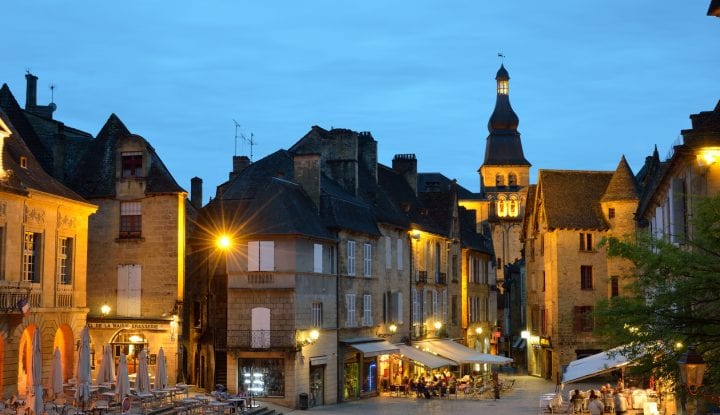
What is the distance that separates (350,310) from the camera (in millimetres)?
44688

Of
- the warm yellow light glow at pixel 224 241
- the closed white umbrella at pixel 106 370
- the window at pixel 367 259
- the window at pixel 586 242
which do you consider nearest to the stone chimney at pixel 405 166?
the window at pixel 586 242

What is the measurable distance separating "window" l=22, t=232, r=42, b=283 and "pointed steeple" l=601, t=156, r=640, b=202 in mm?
31944

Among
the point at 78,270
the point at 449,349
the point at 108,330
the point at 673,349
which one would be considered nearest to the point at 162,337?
the point at 108,330

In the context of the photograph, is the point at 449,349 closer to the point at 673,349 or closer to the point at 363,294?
the point at 363,294

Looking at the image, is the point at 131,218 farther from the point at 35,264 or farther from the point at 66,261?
the point at 35,264

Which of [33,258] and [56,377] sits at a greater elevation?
[33,258]

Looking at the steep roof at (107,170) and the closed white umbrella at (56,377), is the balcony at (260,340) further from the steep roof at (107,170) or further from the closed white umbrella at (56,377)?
the closed white umbrella at (56,377)

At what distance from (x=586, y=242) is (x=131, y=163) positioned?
26.2m

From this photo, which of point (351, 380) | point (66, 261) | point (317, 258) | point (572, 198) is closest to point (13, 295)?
point (66, 261)

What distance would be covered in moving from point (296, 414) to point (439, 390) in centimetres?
1030

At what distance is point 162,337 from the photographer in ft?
133

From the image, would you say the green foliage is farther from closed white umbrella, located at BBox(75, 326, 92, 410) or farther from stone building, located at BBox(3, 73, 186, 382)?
stone building, located at BBox(3, 73, 186, 382)

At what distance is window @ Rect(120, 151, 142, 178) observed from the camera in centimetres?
4125

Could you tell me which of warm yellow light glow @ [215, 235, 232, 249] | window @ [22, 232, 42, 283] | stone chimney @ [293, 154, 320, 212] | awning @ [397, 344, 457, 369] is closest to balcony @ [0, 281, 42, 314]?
window @ [22, 232, 42, 283]
